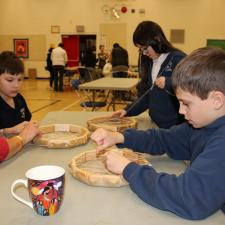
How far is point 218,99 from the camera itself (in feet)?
3.11

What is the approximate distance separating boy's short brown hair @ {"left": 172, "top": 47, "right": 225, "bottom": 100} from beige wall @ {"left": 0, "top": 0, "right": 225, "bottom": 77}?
10.8 meters

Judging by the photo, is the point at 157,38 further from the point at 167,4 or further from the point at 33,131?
the point at 167,4

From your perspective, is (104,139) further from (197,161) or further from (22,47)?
(22,47)

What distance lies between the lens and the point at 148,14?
1147 cm

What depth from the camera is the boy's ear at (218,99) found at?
939 millimetres

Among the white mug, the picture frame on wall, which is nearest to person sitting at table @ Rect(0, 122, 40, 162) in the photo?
the white mug

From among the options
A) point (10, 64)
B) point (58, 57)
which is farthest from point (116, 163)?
point (58, 57)

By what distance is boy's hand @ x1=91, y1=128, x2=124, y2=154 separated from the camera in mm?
1302

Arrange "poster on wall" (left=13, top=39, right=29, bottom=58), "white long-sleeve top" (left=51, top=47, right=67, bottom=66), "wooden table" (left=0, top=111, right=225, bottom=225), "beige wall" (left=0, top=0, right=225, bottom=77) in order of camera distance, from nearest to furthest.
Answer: "wooden table" (left=0, top=111, right=225, bottom=225), "white long-sleeve top" (left=51, top=47, right=67, bottom=66), "beige wall" (left=0, top=0, right=225, bottom=77), "poster on wall" (left=13, top=39, right=29, bottom=58)

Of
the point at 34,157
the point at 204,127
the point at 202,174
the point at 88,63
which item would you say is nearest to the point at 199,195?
the point at 202,174

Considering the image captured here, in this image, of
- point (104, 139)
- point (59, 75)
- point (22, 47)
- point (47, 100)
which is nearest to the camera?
point (104, 139)

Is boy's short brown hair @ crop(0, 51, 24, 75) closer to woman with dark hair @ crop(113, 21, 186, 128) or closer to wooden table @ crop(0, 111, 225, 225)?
woman with dark hair @ crop(113, 21, 186, 128)

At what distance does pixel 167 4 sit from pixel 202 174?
11193 mm

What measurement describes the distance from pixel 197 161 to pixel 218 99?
0.19m
